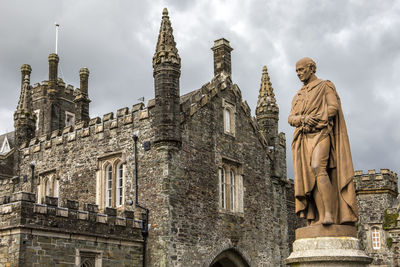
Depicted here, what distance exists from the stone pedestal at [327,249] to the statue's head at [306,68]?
2476mm

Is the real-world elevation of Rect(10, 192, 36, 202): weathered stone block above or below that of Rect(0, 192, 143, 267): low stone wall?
above

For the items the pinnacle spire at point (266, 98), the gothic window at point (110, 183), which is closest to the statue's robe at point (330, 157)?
the gothic window at point (110, 183)

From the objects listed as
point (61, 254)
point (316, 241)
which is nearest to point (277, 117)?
point (61, 254)

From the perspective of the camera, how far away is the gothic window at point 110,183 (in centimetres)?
2498

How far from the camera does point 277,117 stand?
31.2 metres

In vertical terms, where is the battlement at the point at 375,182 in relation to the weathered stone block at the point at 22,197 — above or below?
above

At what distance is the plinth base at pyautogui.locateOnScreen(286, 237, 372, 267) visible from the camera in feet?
26.2

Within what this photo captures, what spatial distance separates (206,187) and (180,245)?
3173mm

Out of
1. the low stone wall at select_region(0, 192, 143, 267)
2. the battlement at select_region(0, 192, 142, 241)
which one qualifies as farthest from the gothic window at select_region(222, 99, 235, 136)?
the low stone wall at select_region(0, 192, 143, 267)

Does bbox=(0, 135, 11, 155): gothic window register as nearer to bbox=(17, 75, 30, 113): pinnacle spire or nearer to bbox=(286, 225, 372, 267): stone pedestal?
bbox=(17, 75, 30, 113): pinnacle spire

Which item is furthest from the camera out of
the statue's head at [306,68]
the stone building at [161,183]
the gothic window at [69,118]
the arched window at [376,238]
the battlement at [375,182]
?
the gothic window at [69,118]

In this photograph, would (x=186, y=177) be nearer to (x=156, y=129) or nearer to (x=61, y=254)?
(x=156, y=129)

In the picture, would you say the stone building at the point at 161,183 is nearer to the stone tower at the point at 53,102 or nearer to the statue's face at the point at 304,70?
the statue's face at the point at 304,70

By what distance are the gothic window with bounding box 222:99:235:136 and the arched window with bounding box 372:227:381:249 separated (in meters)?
16.0
